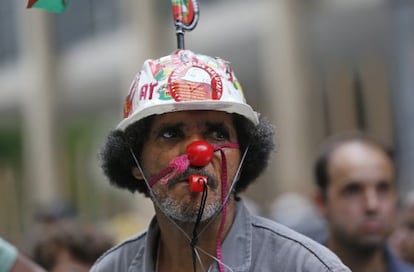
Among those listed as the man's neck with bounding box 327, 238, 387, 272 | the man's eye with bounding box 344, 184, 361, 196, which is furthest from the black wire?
the man's eye with bounding box 344, 184, 361, 196

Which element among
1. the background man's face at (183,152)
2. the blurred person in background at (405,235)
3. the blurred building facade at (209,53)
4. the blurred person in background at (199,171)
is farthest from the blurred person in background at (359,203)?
the blurred building facade at (209,53)

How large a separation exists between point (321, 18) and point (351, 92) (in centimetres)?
125

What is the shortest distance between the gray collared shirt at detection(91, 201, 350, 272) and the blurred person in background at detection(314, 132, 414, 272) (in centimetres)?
184

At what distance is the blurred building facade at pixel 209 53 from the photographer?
642 inches

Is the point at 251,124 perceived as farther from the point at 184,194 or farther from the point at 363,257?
the point at 363,257

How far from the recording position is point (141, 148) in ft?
12.6

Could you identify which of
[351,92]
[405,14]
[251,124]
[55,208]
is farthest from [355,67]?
[251,124]

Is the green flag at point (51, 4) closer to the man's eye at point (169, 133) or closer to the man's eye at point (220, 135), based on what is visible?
the man's eye at point (169, 133)

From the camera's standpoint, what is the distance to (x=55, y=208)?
1141 cm

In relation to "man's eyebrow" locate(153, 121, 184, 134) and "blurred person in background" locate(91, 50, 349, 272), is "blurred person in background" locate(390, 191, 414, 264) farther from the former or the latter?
"man's eyebrow" locate(153, 121, 184, 134)

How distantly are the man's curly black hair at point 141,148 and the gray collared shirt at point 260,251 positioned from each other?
17cm

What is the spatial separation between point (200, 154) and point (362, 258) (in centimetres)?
219

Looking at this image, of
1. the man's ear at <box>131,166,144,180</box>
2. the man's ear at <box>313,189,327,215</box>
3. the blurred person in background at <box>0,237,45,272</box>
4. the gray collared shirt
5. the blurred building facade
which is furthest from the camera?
the blurred building facade

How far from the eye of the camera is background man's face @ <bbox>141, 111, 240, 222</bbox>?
3.56 m
